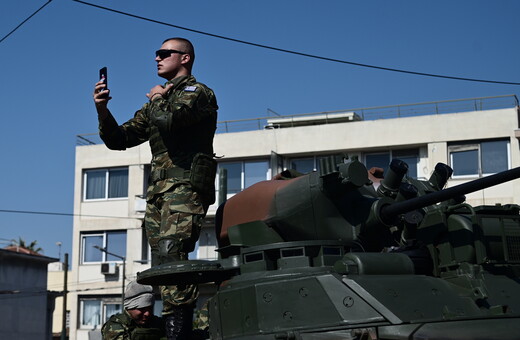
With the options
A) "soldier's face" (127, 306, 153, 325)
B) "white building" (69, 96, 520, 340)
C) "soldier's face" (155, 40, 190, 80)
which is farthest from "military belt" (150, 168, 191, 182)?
"white building" (69, 96, 520, 340)

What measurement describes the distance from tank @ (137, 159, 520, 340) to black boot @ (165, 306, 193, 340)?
246 millimetres

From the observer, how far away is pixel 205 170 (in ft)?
28.7

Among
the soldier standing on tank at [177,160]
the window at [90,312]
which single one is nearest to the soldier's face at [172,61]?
the soldier standing on tank at [177,160]

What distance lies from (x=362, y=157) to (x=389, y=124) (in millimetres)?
2054

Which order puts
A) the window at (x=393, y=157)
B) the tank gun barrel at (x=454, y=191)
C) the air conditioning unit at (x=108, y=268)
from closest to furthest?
1. the tank gun barrel at (x=454, y=191)
2. the window at (x=393, y=157)
3. the air conditioning unit at (x=108, y=268)

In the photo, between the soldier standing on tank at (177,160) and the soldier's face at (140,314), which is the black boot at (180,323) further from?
the soldier's face at (140,314)

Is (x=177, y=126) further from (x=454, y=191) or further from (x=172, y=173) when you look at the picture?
(x=454, y=191)

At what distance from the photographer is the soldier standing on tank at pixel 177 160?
8.42 meters

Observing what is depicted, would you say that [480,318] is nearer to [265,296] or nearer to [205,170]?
[265,296]

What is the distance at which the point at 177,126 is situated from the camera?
8.45 meters

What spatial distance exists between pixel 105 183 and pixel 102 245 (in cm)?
311

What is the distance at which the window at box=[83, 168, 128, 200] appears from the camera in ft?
145

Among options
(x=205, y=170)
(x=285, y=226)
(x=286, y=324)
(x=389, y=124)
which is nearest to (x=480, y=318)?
(x=286, y=324)

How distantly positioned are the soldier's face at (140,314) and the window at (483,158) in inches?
1168
